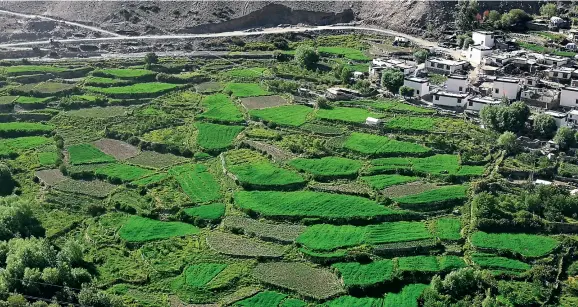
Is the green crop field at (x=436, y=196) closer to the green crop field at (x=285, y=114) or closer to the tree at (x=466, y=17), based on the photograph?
the green crop field at (x=285, y=114)

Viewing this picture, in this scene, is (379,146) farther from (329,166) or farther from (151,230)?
(151,230)

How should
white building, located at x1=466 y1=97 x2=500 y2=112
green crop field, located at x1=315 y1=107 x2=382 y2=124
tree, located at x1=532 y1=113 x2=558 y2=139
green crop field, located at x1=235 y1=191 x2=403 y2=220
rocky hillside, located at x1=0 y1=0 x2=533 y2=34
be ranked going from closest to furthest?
green crop field, located at x1=235 y1=191 x2=403 y2=220, tree, located at x1=532 y1=113 x2=558 y2=139, green crop field, located at x1=315 y1=107 x2=382 y2=124, white building, located at x1=466 y1=97 x2=500 y2=112, rocky hillside, located at x1=0 y1=0 x2=533 y2=34

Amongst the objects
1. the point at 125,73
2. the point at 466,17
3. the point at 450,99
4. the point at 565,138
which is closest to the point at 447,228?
the point at 565,138

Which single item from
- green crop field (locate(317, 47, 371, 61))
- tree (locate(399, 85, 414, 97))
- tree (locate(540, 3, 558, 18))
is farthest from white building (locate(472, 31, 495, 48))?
tree (locate(399, 85, 414, 97))

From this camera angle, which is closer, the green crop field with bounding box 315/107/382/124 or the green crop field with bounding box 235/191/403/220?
the green crop field with bounding box 235/191/403/220

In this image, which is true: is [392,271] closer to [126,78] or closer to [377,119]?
[377,119]

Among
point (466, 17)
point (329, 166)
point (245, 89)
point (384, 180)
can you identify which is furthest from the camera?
point (466, 17)

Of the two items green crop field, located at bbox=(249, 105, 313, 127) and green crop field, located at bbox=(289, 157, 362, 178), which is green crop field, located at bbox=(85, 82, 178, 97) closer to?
green crop field, located at bbox=(249, 105, 313, 127)
